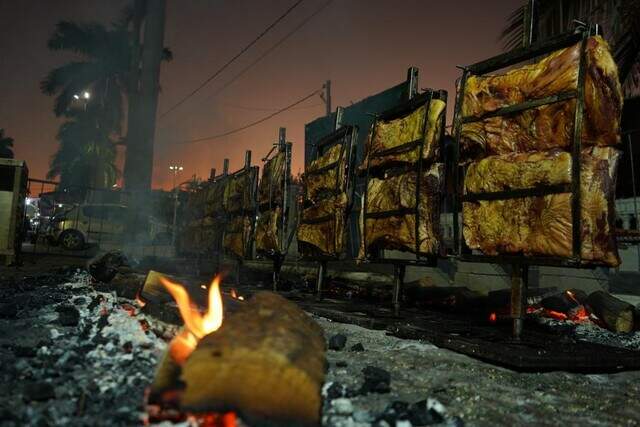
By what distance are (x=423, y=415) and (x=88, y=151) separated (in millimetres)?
39671

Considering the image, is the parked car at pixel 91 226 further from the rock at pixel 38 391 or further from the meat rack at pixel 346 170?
the rock at pixel 38 391

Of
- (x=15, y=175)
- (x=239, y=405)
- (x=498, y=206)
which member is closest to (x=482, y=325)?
(x=498, y=206)

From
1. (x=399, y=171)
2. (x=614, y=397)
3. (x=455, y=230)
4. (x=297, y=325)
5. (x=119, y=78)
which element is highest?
(x=119, y=78)

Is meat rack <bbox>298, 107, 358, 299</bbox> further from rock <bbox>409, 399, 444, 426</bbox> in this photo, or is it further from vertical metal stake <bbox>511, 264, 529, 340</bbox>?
rock <bbox>409, 399, 444, 426</bbox>

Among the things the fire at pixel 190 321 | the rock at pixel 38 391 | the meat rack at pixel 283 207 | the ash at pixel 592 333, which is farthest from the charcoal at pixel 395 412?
the meat rack at pixel 283 207

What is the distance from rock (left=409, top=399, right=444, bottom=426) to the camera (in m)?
2.35

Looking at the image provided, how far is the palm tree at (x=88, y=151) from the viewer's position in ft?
117

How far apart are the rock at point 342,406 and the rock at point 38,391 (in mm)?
1667

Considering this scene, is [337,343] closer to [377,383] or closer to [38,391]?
[377,383]

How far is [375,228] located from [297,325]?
3.33 metres

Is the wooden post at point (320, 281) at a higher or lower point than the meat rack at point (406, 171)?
lower

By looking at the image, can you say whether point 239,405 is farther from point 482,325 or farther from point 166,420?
point 482,325

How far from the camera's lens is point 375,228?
6.09m

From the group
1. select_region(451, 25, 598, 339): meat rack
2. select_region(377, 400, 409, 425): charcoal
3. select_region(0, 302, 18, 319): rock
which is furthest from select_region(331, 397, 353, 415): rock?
select_region(0, 302, 18, 319): rock
